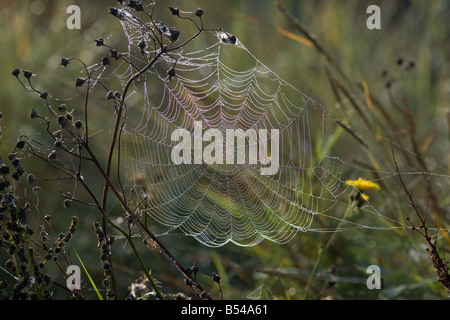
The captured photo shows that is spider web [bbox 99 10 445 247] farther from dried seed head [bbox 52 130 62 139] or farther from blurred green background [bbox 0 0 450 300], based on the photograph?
dried seed head [bbox 52 130 62 139]

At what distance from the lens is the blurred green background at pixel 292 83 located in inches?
101

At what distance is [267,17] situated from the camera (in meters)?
4.26

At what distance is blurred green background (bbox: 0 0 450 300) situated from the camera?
257 cm

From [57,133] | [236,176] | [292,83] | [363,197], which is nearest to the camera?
→ [57,133]

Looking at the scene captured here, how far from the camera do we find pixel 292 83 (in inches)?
145

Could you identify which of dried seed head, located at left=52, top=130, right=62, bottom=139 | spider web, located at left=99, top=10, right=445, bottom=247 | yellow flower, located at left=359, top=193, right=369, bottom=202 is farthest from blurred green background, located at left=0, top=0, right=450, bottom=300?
dried seed head, located at left=52, top=130, right=62, bottom=139

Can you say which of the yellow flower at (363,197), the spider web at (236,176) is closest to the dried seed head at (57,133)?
the yellow flower at (363,197)

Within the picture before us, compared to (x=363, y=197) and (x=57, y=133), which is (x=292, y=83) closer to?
(x=363, y=197)

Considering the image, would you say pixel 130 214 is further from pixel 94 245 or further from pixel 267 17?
pixel 267 17

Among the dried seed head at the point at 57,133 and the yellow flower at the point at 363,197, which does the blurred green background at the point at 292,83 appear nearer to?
the yellow flower at the point at 363,197

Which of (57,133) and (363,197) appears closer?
(57,133)

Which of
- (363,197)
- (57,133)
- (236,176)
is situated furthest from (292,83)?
(57,133)

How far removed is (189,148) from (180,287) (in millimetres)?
731
